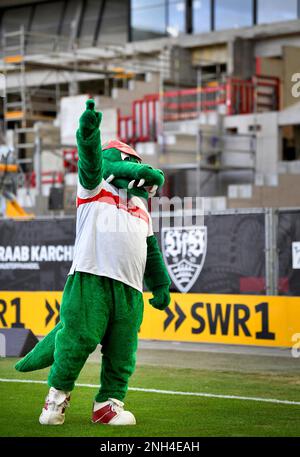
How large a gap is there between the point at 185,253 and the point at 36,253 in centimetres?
275

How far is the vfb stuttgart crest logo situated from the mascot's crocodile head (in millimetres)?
7058

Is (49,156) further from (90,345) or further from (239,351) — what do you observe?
(90,345)

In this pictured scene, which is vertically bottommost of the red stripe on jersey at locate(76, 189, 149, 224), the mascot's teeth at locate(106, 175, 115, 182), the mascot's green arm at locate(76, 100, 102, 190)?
the red stripe on jersey at locate(76, 189, 149, 224)

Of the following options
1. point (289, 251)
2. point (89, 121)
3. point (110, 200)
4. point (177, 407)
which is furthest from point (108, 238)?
point (289, 251)

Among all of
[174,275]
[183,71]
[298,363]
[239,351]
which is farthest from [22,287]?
[183,71]

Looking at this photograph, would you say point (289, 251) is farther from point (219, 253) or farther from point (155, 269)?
point (155, 269)

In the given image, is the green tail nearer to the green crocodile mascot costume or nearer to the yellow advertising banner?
the green crocodile mascot costume

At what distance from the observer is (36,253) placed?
714 inches

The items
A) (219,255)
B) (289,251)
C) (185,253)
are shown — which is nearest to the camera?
(289,251)

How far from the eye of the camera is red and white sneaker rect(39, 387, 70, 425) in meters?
8.76

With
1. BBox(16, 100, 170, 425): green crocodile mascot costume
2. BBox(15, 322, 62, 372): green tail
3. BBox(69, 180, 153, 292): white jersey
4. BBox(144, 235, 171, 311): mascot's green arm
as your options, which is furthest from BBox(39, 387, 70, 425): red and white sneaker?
BBox(144, 235, 171, 311): mascot's green arm

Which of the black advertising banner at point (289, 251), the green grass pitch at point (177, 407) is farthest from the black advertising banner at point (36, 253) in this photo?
the green grass pitch at point (177, 407)

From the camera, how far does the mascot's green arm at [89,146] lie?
8297 mm

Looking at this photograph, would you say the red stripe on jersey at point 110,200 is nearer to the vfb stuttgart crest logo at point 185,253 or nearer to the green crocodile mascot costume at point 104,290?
the green crocodile mascot costume at point 104,290
